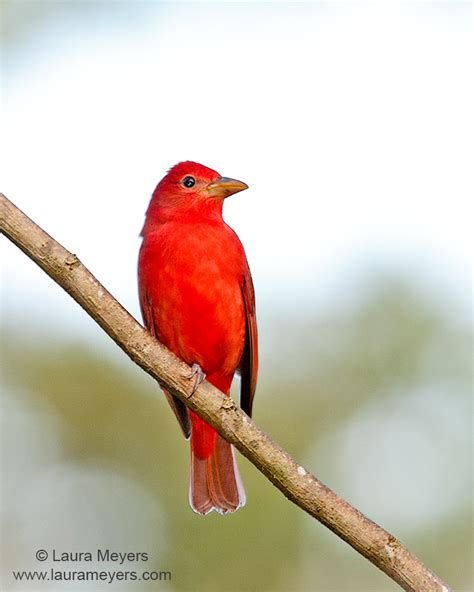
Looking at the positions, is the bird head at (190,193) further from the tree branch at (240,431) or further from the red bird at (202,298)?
the tree branch at (240,431)

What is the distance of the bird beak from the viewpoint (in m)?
4.92

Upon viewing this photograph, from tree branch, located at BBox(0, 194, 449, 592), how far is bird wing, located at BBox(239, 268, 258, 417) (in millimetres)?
1030

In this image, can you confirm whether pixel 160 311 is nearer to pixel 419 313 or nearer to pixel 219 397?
pixel 219 397

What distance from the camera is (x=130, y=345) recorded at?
366cm

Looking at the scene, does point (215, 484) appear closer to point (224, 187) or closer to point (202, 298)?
point (202, 298)

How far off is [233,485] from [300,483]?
153 cm

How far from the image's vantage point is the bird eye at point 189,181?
5059 millimetres

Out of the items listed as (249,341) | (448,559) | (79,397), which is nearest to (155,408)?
(79,397)

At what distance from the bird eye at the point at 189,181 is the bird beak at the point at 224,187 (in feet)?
0.30

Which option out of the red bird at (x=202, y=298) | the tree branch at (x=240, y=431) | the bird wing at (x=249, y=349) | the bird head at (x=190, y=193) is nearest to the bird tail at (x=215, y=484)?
the red bird at (x=202, y=298)

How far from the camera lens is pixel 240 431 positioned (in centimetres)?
362

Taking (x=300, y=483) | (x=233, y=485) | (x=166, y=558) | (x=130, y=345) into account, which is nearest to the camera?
(x=300, y=483)

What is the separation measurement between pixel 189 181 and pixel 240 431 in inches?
71.9

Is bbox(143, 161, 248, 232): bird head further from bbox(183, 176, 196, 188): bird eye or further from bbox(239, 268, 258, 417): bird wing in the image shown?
bbox(239, 268, 258, 417): bird wing
